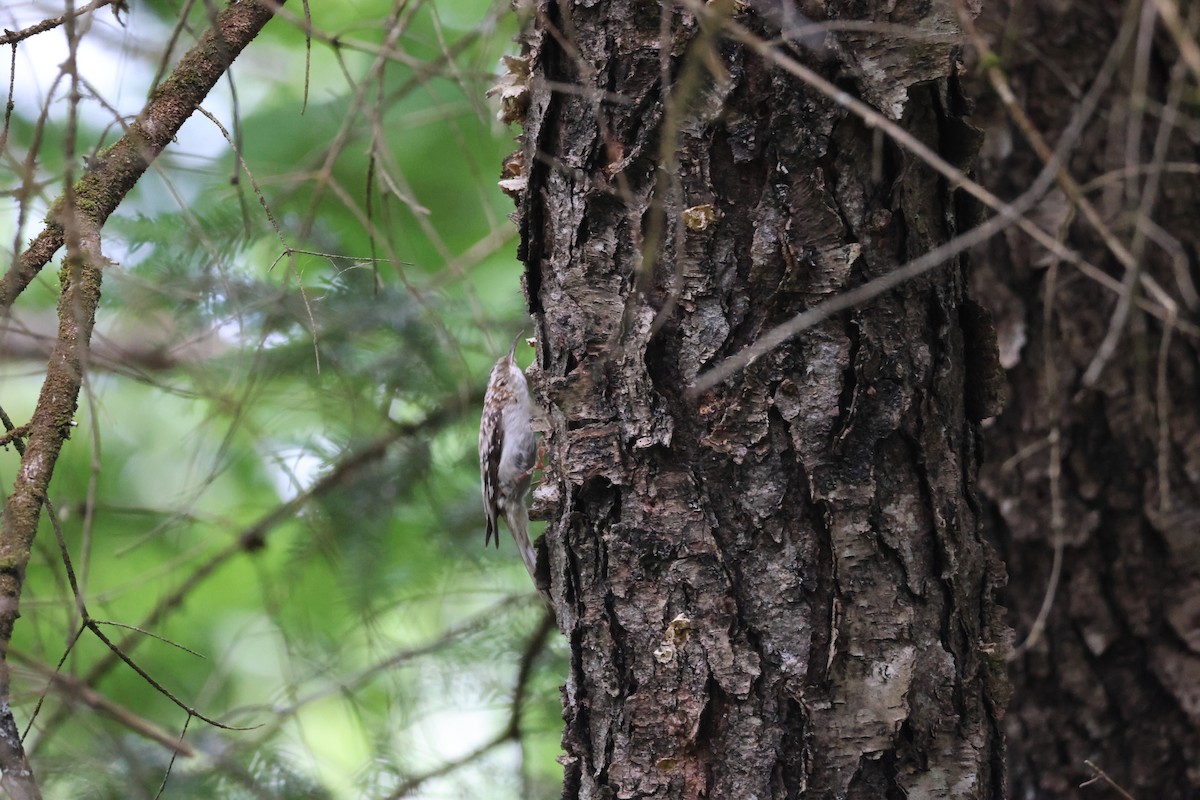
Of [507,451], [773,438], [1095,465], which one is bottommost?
[773,438]

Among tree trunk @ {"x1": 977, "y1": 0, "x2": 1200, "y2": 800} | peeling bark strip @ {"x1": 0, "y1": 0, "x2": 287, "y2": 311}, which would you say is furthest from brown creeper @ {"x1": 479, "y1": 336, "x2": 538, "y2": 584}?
peeling bark strip @ {"x1": 0, "y1": 0, "x2": 287, "y2": 311}

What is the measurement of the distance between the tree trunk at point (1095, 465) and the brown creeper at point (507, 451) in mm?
1421

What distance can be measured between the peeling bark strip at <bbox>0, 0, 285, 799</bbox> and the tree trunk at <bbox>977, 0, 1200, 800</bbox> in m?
1.74

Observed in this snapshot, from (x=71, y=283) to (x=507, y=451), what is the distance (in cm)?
255

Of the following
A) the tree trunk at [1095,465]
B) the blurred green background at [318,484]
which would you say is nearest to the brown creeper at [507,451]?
the blurred green background at [318,484]

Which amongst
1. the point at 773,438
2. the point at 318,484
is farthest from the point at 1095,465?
the point at 318,484

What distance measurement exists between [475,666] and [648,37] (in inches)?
73.2

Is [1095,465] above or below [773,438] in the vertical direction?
above

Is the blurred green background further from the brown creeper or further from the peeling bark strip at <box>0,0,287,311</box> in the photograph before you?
the peeling bark strip at <box>0,0,287,311</box>

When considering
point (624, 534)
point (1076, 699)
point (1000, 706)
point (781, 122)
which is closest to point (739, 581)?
point (624, 534)

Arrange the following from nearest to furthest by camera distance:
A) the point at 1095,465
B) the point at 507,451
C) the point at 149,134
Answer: the point at 149,134
the point at 1095,465
the point at 507,451

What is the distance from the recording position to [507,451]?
371cm

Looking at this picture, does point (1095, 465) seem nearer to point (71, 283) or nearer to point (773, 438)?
point (773, 438)

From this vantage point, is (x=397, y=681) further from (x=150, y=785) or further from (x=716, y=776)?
(x=716, y=776)
